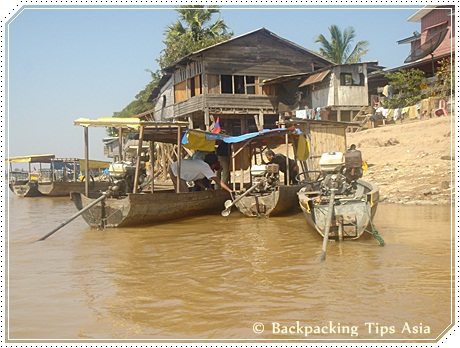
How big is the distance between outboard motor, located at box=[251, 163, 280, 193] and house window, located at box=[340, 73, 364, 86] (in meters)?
12.6

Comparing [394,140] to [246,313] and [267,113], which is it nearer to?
[267,113]

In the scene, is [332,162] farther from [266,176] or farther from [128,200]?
[128,200]

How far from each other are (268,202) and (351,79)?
44.6 ft

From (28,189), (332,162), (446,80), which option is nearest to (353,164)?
(332,162)

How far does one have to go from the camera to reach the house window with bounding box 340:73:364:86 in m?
21.4

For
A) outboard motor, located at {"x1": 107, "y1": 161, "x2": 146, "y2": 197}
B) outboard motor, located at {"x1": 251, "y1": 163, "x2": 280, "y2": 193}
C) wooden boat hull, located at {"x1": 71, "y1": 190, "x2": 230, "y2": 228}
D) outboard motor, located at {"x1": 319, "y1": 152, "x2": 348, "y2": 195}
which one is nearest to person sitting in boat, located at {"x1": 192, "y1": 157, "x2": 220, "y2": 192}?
wooden boat hull, located at {"x1": 71, "y1": 190, "x2": 230, "y2": 228}

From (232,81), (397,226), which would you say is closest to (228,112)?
(232,81)

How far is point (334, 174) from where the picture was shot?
7539 mm

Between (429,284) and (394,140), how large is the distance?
12.8 meters

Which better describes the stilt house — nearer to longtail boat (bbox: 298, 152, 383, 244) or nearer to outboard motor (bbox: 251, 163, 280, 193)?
outboard motor (bbox: 251, 163, 280, 193)

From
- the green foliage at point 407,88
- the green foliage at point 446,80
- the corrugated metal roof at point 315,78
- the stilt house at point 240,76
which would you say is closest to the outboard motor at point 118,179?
the stilt house at point 240,76

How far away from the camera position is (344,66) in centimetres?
2127

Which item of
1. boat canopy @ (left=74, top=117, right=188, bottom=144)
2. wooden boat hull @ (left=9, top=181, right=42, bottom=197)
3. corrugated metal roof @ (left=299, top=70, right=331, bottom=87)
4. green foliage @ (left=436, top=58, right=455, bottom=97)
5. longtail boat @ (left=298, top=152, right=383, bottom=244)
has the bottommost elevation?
wooden boat hull @ (left=9, top=181, right=42, bottom=197)

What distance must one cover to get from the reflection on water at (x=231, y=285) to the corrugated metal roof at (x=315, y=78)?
44.5 ft
